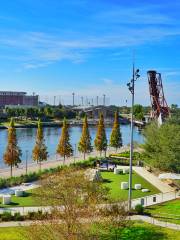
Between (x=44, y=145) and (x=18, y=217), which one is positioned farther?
(x=44, y=145)

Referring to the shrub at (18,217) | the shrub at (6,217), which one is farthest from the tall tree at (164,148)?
the shrub at (6,217)

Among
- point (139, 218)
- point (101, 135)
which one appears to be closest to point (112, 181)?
point (139, 218)

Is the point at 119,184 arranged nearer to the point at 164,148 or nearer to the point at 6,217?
the point at 164,148

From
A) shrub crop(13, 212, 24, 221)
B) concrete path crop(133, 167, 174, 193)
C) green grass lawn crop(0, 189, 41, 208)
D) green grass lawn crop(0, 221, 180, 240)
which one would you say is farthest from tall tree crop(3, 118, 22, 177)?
green grass lawn crop(0, 221, 180, 240)

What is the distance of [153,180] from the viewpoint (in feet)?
132

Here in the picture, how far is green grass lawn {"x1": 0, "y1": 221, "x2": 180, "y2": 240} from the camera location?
72.2 ft

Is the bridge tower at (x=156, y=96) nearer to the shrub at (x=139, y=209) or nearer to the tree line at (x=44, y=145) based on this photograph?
the tree line at (x=44, y=145)

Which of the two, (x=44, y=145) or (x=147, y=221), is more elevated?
(x=44, y=145)

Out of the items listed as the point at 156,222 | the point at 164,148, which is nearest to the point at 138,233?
the point at 156,222

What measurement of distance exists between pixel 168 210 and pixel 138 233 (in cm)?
661

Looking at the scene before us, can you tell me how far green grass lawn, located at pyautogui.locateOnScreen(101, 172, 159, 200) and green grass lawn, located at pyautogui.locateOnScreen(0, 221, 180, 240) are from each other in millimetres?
6798

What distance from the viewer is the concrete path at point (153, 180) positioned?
3694cm

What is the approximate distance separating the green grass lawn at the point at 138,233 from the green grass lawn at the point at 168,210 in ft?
6.84

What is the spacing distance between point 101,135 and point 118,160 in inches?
Result: 245
